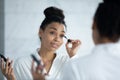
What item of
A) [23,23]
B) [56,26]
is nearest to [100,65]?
[56,26]

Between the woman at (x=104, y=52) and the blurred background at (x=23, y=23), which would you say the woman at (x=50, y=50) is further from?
the woman at (x=104, y=52)

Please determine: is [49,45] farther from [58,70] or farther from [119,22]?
[119,22]

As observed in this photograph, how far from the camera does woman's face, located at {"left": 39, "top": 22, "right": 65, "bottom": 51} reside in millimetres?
1521

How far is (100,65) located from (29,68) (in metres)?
0.76

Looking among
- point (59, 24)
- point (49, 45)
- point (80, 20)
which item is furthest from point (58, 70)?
point (80, 20)

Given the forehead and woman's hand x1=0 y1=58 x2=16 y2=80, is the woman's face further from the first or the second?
woman's hand x1=0 y1=58 x2=16 y2=80

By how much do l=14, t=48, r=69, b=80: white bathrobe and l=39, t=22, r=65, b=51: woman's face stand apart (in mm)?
77

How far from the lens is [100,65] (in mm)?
855

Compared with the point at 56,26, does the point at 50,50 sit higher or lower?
lower

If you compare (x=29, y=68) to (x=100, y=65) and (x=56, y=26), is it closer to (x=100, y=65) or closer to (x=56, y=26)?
(x=56, y=26)

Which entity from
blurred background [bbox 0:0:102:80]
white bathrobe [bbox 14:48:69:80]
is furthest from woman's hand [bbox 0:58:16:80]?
blurred background [bbox 0:0:102:80]

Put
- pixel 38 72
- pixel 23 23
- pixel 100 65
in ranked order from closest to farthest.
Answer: pixel 100 65 < pixel 38 72 < pixel 23 23

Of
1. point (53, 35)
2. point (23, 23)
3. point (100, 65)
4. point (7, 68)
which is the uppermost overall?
point (23, 23)

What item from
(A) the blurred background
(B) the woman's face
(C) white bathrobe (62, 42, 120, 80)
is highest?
(A) the blurred background
